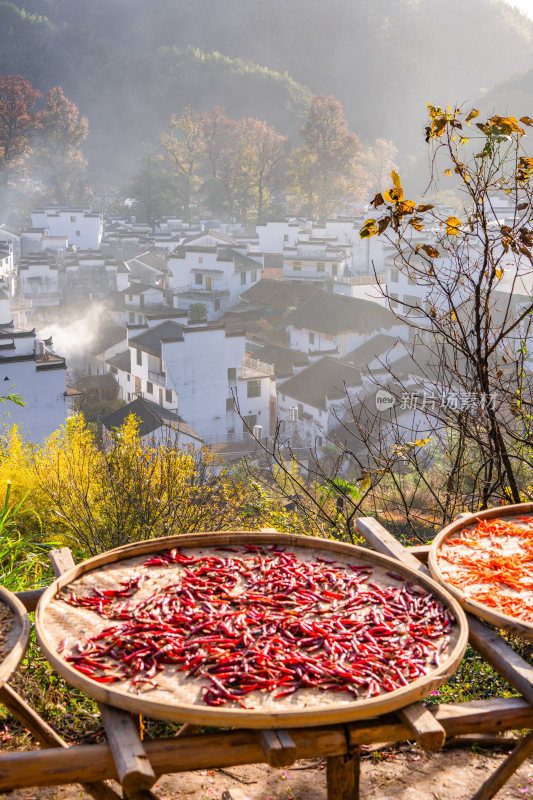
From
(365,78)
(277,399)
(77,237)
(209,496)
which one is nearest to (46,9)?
(365,78)

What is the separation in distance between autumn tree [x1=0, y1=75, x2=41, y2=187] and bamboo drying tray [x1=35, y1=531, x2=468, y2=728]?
39.4 m

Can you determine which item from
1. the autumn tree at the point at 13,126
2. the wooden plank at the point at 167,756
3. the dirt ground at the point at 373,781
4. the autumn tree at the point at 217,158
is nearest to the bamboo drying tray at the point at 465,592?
the wooden plank at the point at 167,756

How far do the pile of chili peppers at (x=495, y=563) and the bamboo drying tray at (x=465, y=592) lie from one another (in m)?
0.02

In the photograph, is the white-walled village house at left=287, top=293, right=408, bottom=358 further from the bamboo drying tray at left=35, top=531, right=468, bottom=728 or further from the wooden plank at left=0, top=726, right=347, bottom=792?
the wooden plank at left=0, top=726, right=347, bottom=792

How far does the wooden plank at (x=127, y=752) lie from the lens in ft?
4.17

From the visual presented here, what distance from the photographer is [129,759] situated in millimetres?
1289

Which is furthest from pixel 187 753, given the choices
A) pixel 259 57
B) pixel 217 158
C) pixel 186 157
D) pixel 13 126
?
pixel 259 57

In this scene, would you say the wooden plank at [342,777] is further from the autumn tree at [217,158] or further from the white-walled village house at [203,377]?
the autumn tree at [217,158]

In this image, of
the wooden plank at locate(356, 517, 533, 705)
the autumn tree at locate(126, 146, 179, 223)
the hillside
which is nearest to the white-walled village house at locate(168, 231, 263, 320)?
the autumn tree at locate(126, 146, 179, 223)

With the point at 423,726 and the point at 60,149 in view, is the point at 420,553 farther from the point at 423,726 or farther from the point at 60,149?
the point at 60,149

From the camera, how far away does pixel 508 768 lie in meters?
1.70

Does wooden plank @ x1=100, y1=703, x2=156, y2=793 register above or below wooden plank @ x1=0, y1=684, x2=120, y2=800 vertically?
above

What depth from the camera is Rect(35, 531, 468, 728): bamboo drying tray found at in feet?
4.25

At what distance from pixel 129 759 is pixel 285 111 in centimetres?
5332
